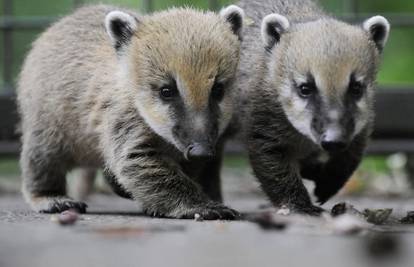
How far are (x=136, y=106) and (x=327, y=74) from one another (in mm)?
1276

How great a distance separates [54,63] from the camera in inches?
282

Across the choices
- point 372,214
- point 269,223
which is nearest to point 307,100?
point 372,214

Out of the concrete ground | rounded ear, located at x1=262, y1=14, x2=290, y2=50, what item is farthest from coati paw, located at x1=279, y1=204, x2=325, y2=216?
rounded ear, located at x1=262, y1=14, x2=290, y2=50

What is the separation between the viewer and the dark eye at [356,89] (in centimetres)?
594

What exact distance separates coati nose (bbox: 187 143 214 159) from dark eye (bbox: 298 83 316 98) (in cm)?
77

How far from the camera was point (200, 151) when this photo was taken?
5602 millimetres

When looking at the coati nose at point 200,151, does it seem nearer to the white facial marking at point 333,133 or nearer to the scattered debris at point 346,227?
the white facial marking at point 333,133

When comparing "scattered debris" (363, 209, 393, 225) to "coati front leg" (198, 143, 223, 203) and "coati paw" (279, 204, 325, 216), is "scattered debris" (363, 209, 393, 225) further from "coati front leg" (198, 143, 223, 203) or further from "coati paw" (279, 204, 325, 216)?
"coati front leg" (198, 143, 223, 203)

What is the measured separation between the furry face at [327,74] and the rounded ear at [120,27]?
3.00ft

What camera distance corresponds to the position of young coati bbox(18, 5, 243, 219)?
5.87 m

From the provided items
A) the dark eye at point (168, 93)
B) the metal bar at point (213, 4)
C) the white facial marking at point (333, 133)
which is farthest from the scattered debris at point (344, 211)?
the metal bar at point (213, 4)

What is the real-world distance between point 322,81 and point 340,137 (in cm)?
45

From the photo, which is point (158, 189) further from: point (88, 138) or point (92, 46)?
point (92, 46)

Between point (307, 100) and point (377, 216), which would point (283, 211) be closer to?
point (377, 216)
